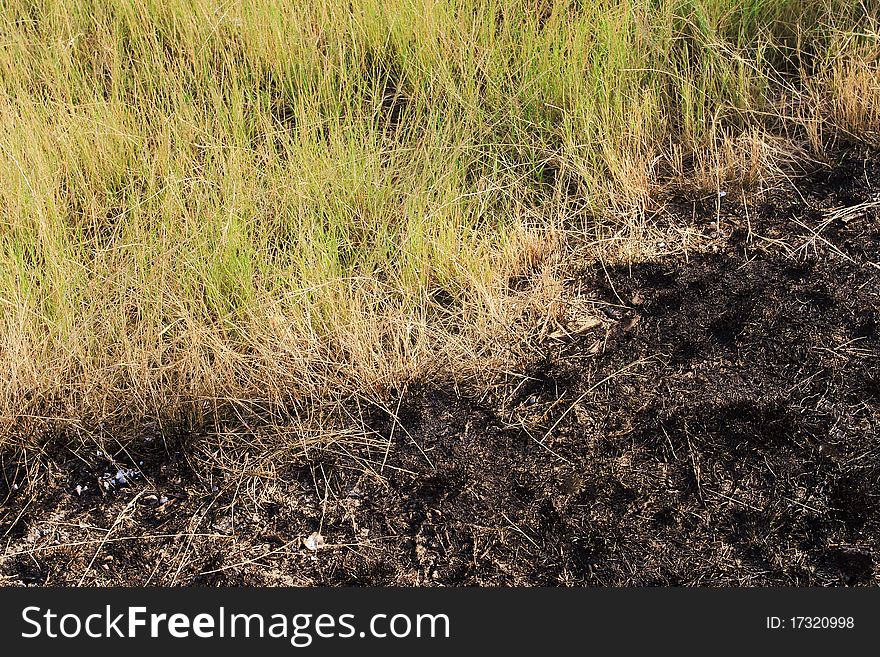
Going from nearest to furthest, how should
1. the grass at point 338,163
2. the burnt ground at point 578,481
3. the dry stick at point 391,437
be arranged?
the burnt ground at point 578,481
the dry stick at point 391,437
the grass at point 338,163

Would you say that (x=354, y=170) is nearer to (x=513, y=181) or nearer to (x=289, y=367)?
(x=513, y=181)

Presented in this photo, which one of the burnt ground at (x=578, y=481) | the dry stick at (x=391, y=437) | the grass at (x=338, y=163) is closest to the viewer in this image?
the burnt ground at (x=578, y=481)

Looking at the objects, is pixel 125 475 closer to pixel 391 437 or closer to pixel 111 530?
pixel 111 530

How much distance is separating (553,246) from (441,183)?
0.39 metres

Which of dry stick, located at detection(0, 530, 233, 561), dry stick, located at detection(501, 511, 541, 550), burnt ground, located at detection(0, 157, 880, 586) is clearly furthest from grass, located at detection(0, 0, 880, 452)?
A: dry stick, located at detection(501, 511, 541, 550)

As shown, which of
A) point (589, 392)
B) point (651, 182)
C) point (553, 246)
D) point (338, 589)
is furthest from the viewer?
point (651, 182)

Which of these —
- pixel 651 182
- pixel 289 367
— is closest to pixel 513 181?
pixel 651 182

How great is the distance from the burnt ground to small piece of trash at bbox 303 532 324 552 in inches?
0.5

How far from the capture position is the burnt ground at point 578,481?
1.85 meters

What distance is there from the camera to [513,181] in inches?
103

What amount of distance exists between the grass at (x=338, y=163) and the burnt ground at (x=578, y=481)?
174 millimetres

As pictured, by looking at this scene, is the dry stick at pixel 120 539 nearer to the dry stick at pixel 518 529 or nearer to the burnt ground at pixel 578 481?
the burnt ground at pixel 578 481

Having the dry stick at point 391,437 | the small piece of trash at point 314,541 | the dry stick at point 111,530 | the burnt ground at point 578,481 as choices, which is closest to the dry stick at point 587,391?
the burnt ground at point 578,481

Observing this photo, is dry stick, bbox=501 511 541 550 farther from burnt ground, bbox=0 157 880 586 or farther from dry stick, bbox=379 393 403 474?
dry stick, bbox=379 393 403 474
